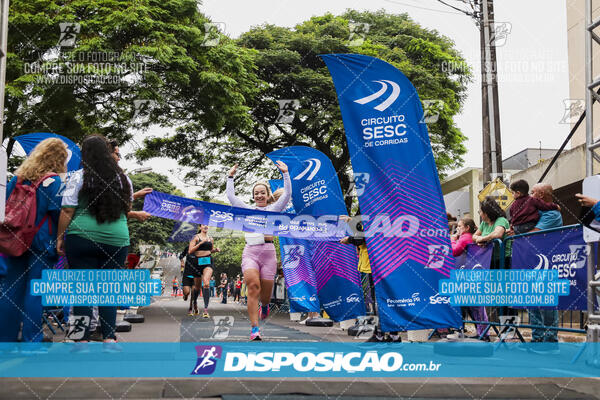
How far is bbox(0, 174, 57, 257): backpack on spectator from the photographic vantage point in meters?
4.83

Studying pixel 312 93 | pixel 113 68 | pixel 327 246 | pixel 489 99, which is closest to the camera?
pixel 327 246

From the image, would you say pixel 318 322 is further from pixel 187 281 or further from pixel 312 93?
pixel 312 93

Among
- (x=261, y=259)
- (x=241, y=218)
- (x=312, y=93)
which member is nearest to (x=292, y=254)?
(x=241, y=218)

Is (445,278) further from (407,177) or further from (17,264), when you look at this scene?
(17,264)

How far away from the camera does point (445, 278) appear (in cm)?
637

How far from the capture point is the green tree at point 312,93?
22.4 meters

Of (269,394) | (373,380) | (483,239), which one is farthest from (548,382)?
(483,239)

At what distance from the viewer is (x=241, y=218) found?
8.38 metres

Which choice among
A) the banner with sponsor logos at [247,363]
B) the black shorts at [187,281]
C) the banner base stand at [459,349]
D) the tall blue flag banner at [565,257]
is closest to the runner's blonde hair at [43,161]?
the banner with sponsor logos at [247,363]

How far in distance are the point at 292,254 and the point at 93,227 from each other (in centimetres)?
773

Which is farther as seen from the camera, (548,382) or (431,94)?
(431,94)

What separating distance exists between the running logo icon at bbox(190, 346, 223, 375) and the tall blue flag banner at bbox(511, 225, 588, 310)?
3.78m

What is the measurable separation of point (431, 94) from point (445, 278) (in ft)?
57.9

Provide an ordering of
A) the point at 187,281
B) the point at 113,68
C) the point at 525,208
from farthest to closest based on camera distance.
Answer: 1. the point at 113,68
2. the point at 187,281
3. the point at 525,208
